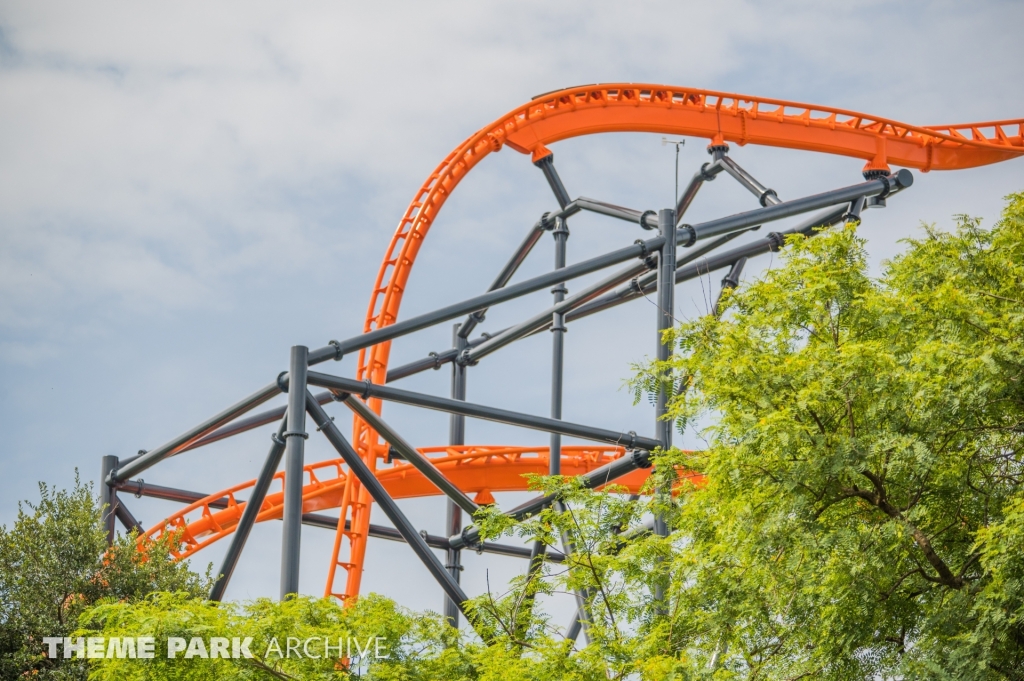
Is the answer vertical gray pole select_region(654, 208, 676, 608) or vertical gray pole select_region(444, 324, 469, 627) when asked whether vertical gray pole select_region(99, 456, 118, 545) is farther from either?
vertical gray pole select_region(654, 208, 676, 608)

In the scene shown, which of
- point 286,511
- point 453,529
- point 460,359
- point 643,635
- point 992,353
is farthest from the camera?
point 460,359

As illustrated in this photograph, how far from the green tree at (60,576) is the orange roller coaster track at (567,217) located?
170 cm

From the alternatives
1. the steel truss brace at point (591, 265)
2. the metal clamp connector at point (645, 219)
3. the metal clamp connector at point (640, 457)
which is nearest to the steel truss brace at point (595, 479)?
the metal clamp connector at point (640, 457)

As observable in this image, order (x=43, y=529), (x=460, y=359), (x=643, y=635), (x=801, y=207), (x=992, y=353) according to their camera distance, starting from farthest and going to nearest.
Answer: (x=460, y=359) < (x=801, y=207) < (x=43, y=529) < (x=643, y=635) < (x=992, y=353)

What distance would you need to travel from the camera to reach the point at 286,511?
1251 centimetres

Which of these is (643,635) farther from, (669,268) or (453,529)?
(453,529)

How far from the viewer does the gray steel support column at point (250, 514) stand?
13.2 meters

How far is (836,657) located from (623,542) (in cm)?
227

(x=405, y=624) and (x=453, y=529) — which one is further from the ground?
(x=453, y=529)

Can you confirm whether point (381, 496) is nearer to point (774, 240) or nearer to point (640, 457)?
point (640, 457)

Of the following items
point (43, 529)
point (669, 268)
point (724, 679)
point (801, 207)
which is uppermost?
point (801, 207)

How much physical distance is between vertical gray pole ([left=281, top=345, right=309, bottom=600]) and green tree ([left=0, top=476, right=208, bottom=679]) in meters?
1.75

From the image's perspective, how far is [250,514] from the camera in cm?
1334

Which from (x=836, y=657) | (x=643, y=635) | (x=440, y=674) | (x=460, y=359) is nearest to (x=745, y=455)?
(x=836, y=657)
